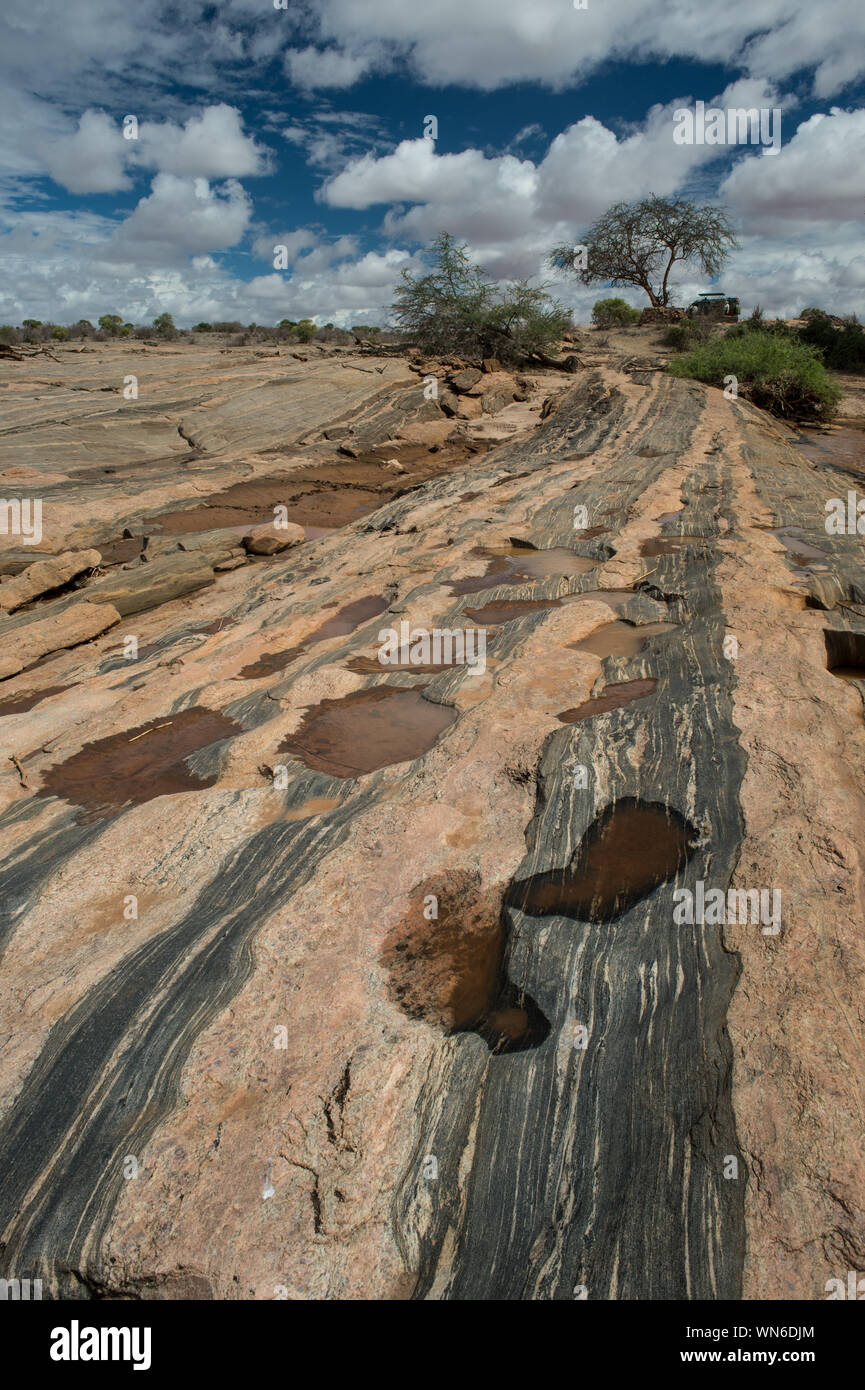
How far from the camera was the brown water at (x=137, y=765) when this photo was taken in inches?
204

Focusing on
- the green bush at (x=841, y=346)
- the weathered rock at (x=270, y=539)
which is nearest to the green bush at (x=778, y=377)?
the green bush at (x=841, y=346)

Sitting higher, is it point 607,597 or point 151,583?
point 151,583

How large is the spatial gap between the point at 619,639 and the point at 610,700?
133 centimetres

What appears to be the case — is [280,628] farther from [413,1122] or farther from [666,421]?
[666,421]

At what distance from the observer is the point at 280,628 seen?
27.0 feet

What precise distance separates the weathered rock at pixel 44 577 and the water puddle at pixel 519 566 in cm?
656

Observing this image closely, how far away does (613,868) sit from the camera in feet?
12.9

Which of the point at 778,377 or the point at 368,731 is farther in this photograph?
the point at 778,377

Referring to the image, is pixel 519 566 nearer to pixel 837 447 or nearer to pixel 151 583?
pixel 151 583

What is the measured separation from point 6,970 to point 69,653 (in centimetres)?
683

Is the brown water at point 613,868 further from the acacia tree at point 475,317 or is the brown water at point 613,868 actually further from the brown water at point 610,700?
the acacia tree at point 475,317

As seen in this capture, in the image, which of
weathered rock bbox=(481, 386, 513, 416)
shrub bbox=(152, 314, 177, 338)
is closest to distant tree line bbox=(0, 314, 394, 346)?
shrub bbox=(152, 314, 177, 338)

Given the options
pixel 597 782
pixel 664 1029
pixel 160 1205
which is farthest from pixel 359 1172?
pixel 597 782

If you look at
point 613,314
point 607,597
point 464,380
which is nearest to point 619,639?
point 607,597
